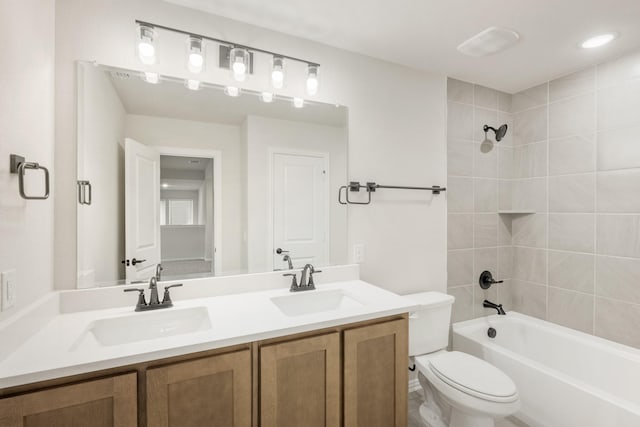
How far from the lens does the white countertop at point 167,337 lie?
869 millimetres

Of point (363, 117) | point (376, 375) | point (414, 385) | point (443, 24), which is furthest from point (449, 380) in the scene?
point (443, 24)

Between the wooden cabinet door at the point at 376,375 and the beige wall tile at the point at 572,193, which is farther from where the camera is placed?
the beige wall tile at the point at 572,193

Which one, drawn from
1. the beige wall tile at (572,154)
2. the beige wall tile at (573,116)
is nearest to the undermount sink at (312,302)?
the beige wall tile at (572,154)

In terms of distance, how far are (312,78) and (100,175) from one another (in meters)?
1.25

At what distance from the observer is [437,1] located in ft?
4.91

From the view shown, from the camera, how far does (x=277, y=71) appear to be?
5.53 ft

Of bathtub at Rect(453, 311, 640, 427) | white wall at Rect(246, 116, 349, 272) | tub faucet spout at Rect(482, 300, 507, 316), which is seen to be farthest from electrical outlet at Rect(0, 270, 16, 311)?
tub faucet spout at Rect(482, 300, 507, 316)

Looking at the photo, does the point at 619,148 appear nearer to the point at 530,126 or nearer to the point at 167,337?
the point at 530,126

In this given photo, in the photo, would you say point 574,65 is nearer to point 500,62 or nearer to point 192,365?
point 500,62

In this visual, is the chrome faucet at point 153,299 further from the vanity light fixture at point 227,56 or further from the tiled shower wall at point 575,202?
the tiled shower wall at point 575,202

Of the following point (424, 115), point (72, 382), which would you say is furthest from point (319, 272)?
point (424, 115)

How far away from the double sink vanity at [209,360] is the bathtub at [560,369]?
101 cm

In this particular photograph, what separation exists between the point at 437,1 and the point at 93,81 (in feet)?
5.71

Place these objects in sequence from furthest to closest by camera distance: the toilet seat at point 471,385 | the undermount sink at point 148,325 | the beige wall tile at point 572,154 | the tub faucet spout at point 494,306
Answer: the tub faucet spout at point 494,306 → the beige wall tile at point 572,154 → the toilet seat at point 471,385 → the undermount sink at point 148,325
